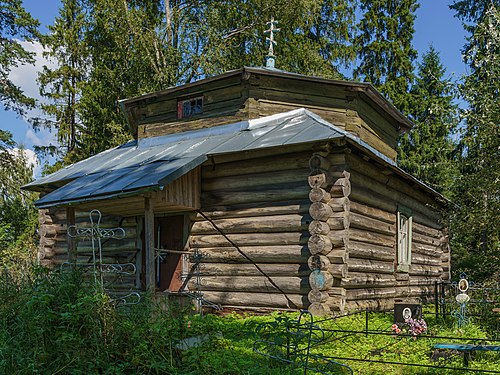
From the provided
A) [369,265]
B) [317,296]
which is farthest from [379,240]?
[317,296]

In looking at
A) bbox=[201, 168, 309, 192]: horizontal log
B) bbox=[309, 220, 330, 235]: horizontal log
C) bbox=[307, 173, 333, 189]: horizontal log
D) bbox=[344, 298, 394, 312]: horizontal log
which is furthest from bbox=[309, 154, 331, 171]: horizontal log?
bbox=[344, 298, 394, 312]: horizontal log

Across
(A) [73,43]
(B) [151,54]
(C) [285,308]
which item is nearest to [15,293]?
(C) [285,308]

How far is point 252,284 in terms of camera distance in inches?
400

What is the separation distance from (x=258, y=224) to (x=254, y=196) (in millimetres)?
571

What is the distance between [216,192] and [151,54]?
480 inches

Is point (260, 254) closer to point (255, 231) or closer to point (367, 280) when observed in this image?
point (255, 231)

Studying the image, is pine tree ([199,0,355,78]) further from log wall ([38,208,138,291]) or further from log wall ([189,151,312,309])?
log wall ([189,151,312,309])

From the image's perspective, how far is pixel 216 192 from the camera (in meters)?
10.8

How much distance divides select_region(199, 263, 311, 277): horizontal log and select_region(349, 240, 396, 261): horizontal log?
1108mm

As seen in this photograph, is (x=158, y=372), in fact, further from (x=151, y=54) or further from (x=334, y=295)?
(x=151, y=54)

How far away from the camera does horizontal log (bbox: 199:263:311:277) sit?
31.7 feet

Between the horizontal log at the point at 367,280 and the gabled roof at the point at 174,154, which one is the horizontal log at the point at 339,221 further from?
the gabled roof at the point at 174,154

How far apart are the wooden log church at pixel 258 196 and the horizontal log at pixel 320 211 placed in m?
0.04

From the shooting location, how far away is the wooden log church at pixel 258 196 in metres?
9.41
